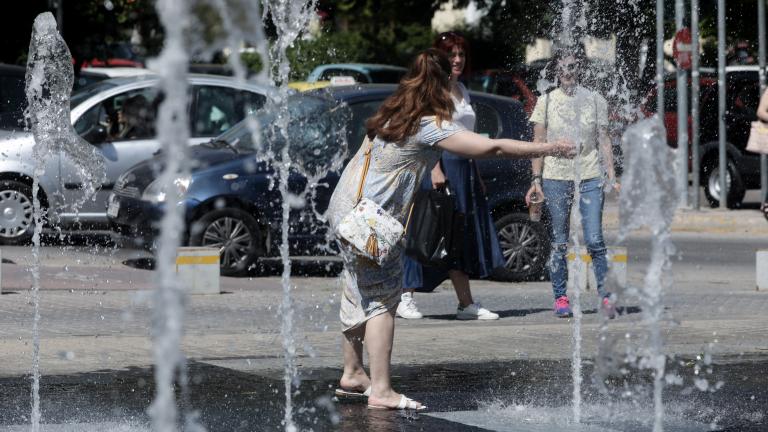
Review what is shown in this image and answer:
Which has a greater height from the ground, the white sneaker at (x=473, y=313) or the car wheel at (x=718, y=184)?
the car wheel at (x=718, y=184)

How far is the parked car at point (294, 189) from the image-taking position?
1311 centimetres

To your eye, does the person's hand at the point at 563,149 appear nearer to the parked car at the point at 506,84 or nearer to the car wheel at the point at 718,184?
the parked car at the point at 506,84

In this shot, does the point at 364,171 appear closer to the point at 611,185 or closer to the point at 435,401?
the point at 435,401

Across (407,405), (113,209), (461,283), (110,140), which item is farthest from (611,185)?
(110,140)

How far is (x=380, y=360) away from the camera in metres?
7.08

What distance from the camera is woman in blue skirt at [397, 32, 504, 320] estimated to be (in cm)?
1043

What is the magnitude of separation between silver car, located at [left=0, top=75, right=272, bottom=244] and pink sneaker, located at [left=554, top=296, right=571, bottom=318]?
5.29 metres

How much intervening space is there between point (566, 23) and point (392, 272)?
4587 millimetres

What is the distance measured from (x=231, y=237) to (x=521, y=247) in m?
2.45

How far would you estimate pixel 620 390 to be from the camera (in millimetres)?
7887

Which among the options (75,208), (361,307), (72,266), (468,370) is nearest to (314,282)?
(72,266)

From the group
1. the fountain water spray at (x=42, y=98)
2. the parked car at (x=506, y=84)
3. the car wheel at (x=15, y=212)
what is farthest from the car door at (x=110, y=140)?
the parked car at (x=506, y=84)

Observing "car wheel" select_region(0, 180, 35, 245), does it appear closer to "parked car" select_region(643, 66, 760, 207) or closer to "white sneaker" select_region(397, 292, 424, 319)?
"white sneaker" select_region(397, 292, 424, 319)

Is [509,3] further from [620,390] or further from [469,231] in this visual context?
[620,390]
